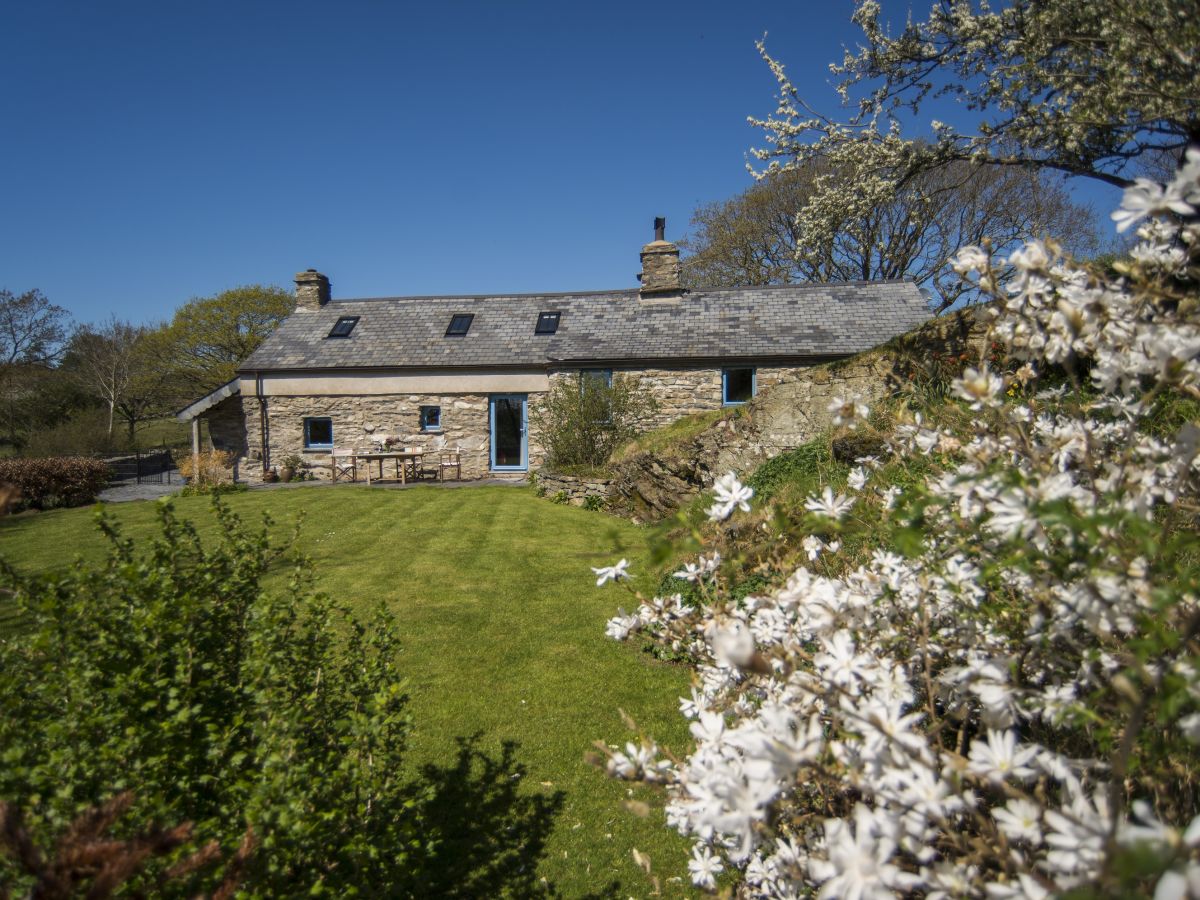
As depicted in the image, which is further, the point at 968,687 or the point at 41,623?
the point at 41,623

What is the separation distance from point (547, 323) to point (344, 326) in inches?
257

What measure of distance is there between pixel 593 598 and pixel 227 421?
17.5 metres

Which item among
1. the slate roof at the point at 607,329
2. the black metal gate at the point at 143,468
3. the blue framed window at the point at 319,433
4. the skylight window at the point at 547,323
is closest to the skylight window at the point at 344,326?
the slate roof at the point at 607,329

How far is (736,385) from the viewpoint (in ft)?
59.5

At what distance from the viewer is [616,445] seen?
15820mm

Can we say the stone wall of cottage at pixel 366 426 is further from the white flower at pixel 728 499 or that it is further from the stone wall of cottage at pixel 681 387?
the white flower at pixel 728 499

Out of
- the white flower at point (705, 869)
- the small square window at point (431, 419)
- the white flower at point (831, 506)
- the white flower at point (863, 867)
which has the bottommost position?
the white flower at point (705, 869)

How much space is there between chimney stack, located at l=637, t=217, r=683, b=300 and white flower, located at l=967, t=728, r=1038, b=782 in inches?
772

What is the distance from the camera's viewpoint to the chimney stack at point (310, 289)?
22.1m

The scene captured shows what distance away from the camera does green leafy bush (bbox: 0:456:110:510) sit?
15.8 metres

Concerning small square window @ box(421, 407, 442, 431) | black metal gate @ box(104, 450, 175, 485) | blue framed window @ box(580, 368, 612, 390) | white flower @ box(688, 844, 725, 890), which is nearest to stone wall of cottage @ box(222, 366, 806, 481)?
small square window @ box(421, 407, 442, 431)

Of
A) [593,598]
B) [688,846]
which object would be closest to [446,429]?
[593,598]

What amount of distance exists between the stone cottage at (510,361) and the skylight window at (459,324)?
0.06 m

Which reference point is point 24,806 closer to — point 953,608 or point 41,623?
point 41,623
